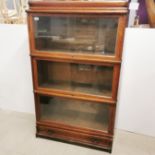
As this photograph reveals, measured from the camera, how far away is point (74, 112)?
6.38 ft

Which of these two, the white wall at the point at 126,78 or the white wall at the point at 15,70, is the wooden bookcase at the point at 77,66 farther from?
the white wall at the point at 15,70

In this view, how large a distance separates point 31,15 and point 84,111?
1126mm

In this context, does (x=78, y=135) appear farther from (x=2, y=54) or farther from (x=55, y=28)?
(x=2, y=54)

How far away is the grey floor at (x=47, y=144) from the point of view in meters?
1.72

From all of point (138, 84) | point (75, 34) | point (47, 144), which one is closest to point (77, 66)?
point (75, 34)

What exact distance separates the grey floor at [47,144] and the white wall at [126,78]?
134 mm

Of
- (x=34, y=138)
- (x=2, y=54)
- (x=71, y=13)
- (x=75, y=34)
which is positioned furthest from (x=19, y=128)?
(x=71, y=13)

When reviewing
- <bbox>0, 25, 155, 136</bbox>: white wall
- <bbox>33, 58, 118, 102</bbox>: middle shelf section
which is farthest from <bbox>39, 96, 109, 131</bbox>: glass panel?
<bbox>0, 25, 155, 136</bbox>: white wall

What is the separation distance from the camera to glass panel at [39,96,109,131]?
5.89 ft

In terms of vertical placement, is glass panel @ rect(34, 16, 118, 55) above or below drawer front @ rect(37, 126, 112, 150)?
→ above

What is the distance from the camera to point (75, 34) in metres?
1.59

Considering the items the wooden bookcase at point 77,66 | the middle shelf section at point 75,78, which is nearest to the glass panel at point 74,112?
the wooden bookcase at point 77,66

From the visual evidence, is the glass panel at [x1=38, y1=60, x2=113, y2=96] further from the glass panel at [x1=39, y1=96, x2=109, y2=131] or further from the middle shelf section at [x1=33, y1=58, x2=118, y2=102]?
the glass panel at [x1=39, y1=96, x2=109, y2=131]

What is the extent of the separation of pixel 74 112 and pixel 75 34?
34.6 inches
